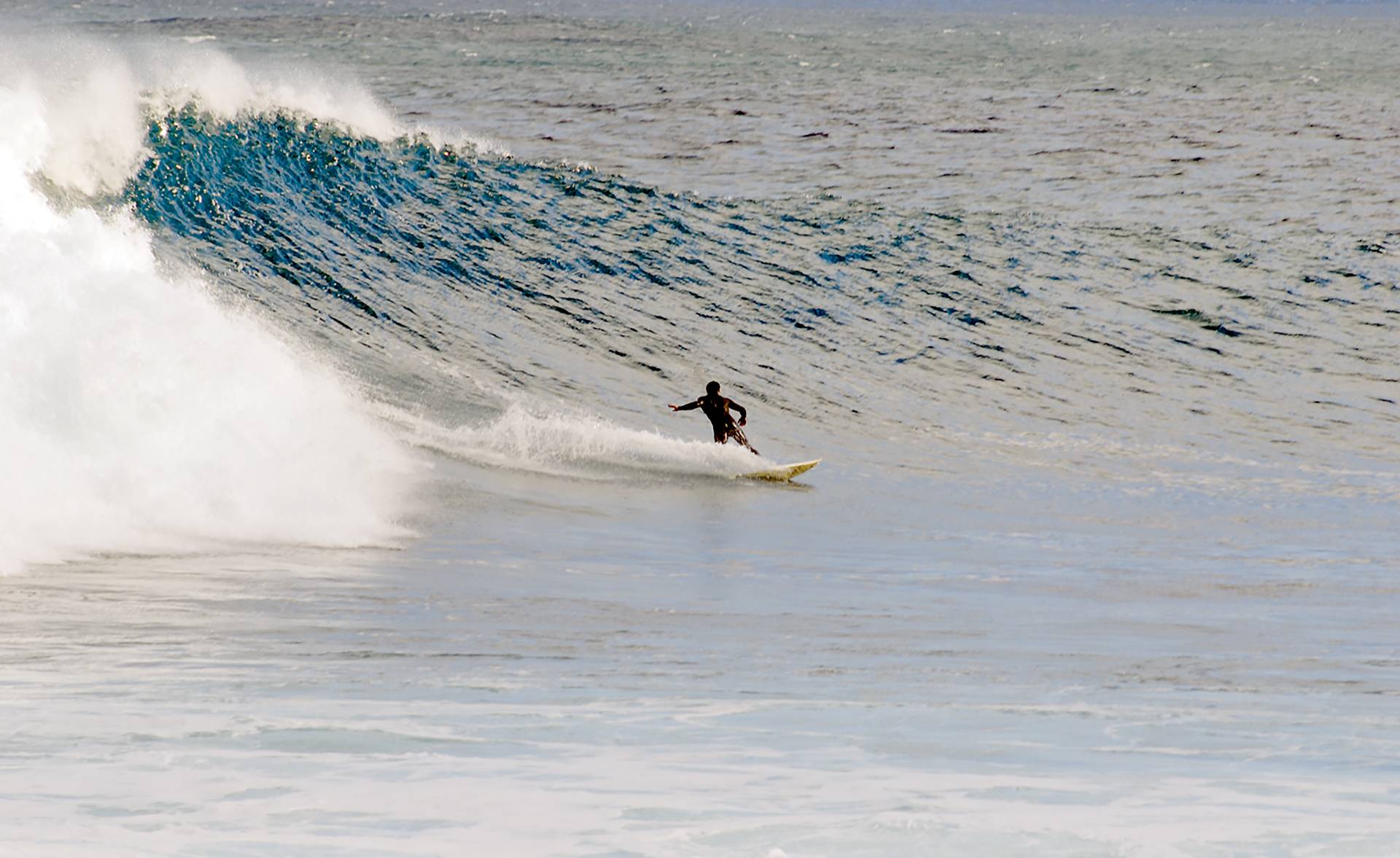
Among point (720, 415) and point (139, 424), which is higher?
point (139, 424)

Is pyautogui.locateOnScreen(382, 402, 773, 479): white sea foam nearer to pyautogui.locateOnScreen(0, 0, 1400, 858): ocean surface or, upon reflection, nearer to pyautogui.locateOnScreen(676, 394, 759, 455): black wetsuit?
pyautogui.locateOnScreen(0, 0, 1400, 858): ocean surface

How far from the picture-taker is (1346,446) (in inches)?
610

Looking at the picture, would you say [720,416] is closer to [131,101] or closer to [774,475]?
[774,475]

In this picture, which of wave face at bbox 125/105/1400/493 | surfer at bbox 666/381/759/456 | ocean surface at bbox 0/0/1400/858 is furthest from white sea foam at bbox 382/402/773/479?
wave face at bbox 125/105/1400/493

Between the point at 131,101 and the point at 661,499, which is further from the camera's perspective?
the point at 131,101

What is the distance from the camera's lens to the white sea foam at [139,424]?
348 inches

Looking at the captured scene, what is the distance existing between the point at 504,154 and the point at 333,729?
2282 centimetres

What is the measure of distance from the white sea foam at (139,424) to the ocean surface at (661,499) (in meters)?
0.04

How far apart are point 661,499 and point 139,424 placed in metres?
3.63

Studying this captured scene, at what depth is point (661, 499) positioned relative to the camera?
1180cm

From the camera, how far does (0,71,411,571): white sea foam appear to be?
884 centimetres

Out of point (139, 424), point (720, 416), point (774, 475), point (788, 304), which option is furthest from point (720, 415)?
point (788, 304)

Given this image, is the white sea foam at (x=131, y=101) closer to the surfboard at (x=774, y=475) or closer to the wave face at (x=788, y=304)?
the wave face at (x=788, y=304)

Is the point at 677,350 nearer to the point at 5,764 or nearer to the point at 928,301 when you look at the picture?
the point at 928,301
